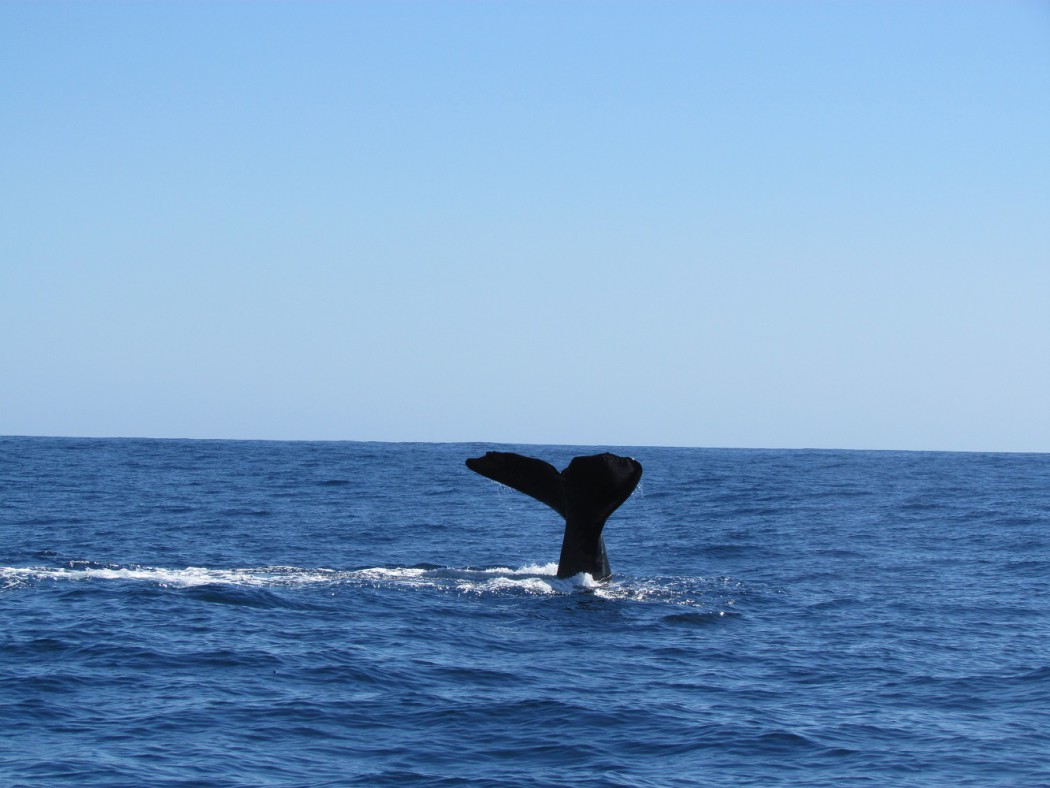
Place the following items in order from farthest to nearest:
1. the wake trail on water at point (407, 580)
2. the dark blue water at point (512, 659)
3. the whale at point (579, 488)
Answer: the wake trail on water at point (407, 580) → the whale at point (579, 488) → the dark blue water at point (512, 659)

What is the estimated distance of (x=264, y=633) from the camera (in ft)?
48.9

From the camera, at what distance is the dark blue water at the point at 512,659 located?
406 inches

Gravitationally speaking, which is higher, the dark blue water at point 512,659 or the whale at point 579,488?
the whale at point 579,488

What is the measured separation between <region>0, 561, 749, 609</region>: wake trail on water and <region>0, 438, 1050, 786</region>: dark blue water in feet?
0.32

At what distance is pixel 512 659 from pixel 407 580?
577cm

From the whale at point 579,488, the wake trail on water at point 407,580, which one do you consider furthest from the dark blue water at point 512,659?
the whale at point 579,488

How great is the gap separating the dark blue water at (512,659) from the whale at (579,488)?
0.46 metres

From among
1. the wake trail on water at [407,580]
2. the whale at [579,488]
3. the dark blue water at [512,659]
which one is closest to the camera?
the dark blue water at [512,659]

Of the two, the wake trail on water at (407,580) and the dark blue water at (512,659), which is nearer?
the dark blue water at (512,659)

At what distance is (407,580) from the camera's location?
63.7 ft

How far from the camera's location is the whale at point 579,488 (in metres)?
18.0

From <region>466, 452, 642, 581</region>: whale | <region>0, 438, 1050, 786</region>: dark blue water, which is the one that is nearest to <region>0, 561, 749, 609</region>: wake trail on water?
<region>0, 438, 1050, 786</region>: dark blue water

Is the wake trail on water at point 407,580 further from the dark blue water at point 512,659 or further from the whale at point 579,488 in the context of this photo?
the whale at point 579,488

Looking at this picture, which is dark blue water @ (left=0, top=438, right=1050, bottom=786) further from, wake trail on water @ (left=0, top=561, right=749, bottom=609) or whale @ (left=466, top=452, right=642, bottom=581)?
whale @ (left=466, top=452, right=642, bottom=581)
